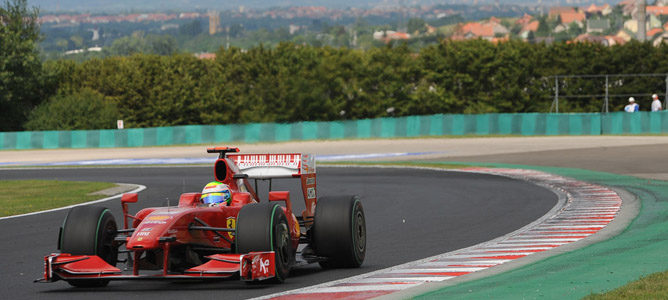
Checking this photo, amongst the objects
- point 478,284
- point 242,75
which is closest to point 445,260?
point 478,284

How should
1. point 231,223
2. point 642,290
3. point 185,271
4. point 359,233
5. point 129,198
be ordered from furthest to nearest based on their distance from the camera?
point 359,233, point 129,198, point 231,223, point 185,271, point 642,290

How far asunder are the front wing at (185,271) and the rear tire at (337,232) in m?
1.59

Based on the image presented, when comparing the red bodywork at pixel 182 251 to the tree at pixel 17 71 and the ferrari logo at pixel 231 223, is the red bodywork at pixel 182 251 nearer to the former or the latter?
the ferrari logo at pixel 231 223

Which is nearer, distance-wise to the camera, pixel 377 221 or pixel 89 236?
pixel 89 236

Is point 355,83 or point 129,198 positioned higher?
point 355,83

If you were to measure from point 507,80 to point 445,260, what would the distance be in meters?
97.8

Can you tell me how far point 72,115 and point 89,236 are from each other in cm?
7472

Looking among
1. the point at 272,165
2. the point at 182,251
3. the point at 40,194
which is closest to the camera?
the point at 182,251

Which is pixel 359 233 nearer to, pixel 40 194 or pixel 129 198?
pixel 129 198

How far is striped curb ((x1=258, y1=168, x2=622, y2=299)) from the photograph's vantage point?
1063 cm

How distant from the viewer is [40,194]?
28047 millimetres

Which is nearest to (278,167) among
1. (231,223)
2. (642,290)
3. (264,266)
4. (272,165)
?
(272,165)

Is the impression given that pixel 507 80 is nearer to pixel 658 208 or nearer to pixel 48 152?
pixel 48 152

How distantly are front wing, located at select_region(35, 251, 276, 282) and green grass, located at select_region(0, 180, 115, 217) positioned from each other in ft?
37.9
